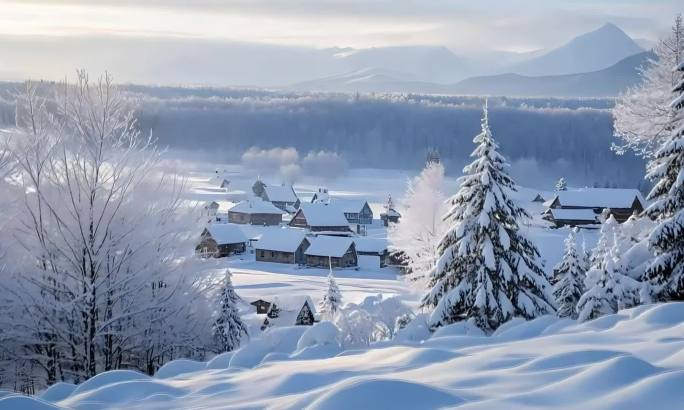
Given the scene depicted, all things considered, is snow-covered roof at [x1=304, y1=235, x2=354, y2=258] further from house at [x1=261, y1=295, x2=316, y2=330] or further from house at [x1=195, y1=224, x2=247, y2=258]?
house at [x1=261, y1=295, x2=316, y2=330]

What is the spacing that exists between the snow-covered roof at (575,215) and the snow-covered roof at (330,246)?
22938 mm

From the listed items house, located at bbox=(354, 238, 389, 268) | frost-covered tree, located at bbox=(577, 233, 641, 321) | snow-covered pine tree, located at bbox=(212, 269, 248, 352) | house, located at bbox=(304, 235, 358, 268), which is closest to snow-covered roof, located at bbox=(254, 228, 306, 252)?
house, located at bbox=(304, 235, 358, 268)

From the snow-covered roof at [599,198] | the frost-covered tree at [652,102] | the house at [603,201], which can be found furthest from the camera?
the snow-covered roof at [599,198]

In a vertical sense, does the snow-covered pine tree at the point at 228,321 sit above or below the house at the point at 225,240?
above

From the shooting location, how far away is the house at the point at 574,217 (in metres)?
61.0

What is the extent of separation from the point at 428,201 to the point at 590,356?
2895 centimetres

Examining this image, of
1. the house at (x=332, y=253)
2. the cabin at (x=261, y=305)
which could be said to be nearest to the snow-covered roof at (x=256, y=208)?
the house at (x=332, y=253)

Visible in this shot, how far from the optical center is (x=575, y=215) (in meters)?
61.2

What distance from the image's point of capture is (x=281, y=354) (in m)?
9.21

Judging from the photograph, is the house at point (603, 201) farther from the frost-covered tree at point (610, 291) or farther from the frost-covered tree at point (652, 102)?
the frost-covered tree at point (610, 291)

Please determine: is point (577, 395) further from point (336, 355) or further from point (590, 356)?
point (336, 355)

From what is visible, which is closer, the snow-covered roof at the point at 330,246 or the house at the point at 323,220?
the snow-covered roof at the point at 330,246

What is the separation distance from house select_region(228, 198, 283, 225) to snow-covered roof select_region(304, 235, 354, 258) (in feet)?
75.4

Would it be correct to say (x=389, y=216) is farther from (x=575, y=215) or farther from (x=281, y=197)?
(x=575, y=215)
